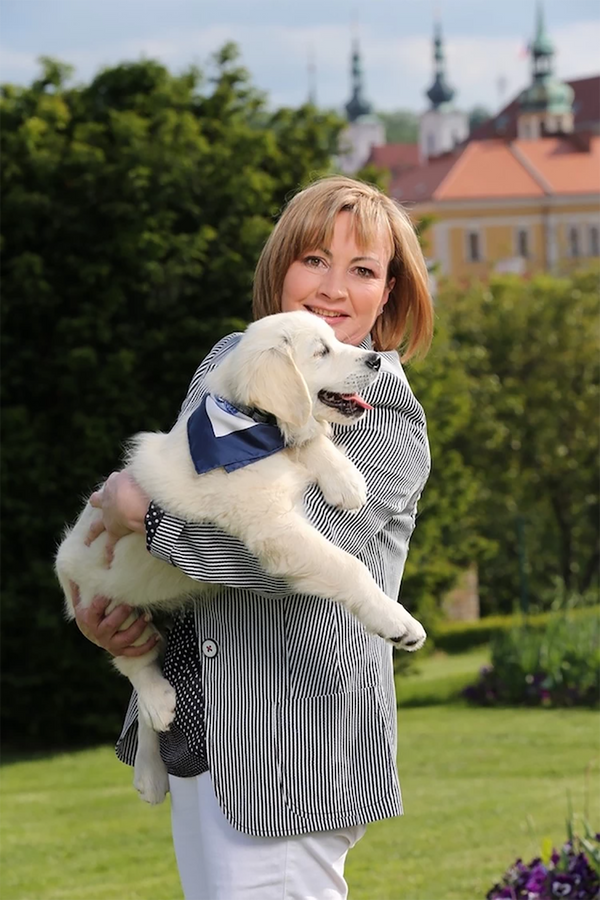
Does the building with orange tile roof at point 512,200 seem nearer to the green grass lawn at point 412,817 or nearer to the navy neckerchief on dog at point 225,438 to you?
the green grass lawn at point 412,817

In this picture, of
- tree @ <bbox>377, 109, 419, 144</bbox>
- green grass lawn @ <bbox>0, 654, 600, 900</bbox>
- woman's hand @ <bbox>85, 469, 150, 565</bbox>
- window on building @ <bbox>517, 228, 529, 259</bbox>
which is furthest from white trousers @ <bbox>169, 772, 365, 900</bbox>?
tree @ <bbox>377, 109, 419, 144</bbox>

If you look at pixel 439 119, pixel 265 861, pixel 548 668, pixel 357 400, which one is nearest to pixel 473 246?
pixel 439 119

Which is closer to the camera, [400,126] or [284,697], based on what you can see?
[284,697]

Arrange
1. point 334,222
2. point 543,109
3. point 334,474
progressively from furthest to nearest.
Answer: point 543,109
point 334,222
point 334,474

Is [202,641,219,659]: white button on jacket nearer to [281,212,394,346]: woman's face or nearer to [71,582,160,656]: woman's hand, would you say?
[71,582,160,656]: woman's hand

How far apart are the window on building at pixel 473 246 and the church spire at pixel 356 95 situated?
183 feet

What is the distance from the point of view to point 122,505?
9.26 ft

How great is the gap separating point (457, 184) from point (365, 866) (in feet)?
229

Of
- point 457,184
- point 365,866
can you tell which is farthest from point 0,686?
point 457,184

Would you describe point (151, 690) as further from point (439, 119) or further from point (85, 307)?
point (439, 119)

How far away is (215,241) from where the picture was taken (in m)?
11.3

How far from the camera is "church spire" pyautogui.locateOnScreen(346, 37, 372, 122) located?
419ft

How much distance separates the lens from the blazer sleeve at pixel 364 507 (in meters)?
2.57

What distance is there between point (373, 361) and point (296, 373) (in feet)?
0.59
